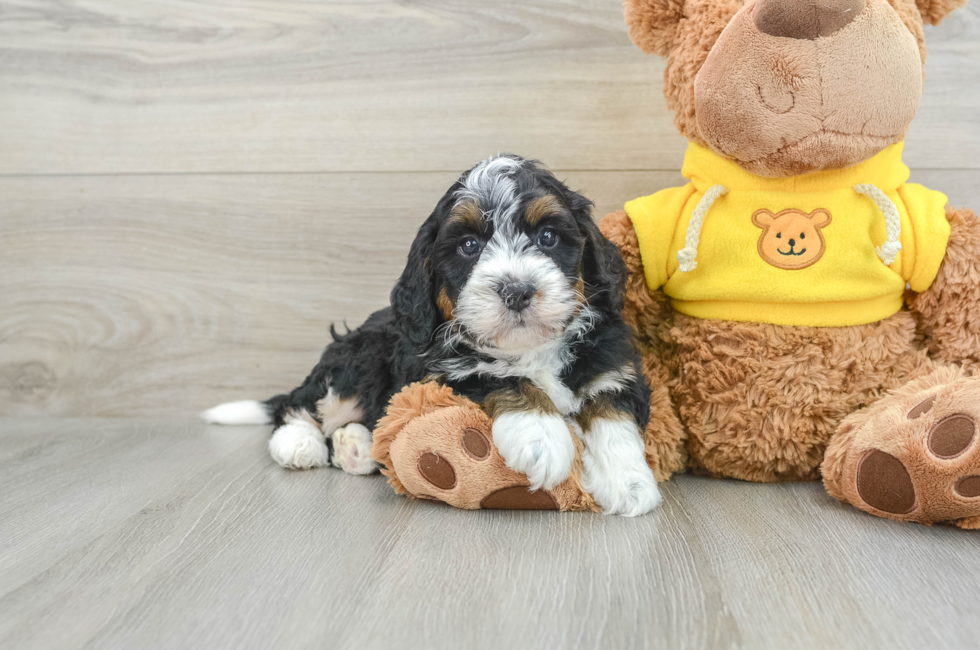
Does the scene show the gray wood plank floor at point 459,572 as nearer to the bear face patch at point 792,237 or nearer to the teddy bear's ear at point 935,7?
the bear face patch at point 792,237

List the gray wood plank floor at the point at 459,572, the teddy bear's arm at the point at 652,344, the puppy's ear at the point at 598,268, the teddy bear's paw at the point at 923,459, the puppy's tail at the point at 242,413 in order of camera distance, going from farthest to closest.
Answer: the puppy's tail at the point at 242,413 < the teddy bear's arm at the point at 652,344 < the puppy's ear at the point at 598,268 < the teddy bear's paw at the point at 923,459 < the gray wood plank floor at the point at 459,572

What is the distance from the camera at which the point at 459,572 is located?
128cm

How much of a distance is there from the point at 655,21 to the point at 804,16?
14.6 inches

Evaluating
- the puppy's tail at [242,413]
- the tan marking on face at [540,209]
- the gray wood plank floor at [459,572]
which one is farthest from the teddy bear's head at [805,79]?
the puppy's tail at [242,413]

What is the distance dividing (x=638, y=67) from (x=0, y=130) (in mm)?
2110

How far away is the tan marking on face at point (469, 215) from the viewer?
153cm

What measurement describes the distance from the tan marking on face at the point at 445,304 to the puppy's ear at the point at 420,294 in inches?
0.7

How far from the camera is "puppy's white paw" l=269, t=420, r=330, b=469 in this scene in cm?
200

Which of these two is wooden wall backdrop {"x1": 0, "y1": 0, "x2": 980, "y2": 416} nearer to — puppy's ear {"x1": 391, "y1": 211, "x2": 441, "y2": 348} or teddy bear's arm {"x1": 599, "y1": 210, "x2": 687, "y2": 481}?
teddy bear's arm {"x1": 599, "y1": 210, "x2": 687, "y2": 481}

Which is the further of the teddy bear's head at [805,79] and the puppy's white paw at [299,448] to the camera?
the puppy's white paw at [299,448]

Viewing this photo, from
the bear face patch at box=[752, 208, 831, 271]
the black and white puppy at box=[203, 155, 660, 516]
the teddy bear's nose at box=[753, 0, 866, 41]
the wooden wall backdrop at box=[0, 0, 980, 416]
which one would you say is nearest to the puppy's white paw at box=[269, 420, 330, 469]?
the black and white puppy at box=[203, 155, 660, 516]

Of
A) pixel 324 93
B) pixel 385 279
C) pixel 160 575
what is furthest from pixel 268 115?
pixel 160 575

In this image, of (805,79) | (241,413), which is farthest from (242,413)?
(805,79)

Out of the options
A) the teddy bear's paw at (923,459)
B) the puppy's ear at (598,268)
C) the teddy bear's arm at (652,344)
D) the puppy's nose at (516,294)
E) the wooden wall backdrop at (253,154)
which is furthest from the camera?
the wooden wall backdrop at (253,154)
